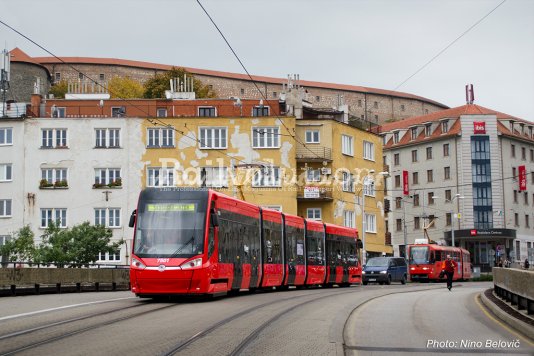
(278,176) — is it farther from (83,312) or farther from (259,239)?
(83,312)

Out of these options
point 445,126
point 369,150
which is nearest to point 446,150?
point 445,126

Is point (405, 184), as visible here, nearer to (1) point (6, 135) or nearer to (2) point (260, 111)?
(2) point (260, 111)

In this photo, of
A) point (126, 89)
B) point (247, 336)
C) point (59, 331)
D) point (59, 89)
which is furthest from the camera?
point (59, 89)

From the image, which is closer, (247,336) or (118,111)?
(247,336)

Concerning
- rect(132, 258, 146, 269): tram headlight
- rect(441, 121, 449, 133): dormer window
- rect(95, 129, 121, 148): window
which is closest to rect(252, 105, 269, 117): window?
rect(95, 129, 121, 148): window

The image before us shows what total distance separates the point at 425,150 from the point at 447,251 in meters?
36.9

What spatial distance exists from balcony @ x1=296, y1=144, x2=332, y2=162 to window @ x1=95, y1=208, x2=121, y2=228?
45.3 feet

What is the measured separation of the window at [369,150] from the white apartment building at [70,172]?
18.9 meters

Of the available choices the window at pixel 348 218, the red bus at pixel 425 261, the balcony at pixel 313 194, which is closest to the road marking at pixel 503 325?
A: the red bus at pixel 425 261

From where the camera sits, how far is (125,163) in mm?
61000

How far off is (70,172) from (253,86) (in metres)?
82.8

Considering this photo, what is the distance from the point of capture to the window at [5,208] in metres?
59.8

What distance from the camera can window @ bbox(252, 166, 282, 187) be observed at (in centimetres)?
6119

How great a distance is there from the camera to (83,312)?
61.2 feet
